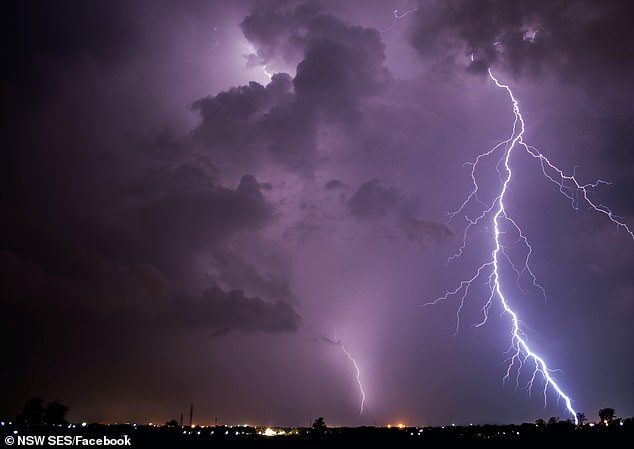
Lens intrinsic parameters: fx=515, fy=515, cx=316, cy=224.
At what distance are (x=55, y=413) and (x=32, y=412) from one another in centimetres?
184

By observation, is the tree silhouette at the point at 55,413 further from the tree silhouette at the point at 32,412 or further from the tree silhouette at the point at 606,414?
the tree silhouette at the point at 606,414

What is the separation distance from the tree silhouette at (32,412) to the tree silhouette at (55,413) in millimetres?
461

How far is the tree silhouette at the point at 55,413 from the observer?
142 ft

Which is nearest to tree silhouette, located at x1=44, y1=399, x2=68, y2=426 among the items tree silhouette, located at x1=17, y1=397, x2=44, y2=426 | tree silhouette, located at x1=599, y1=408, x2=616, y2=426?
tree silhouette, located at x1=17, y1=397, x2=44, y2=426

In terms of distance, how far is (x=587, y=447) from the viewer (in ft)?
73.6

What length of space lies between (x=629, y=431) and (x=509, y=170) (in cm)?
1447

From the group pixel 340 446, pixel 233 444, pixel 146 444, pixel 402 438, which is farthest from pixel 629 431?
pixel 146 444

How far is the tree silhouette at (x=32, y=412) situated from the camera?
140 ft

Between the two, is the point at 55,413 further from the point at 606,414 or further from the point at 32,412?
the point at 606,414

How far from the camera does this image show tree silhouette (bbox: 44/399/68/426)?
142 ft

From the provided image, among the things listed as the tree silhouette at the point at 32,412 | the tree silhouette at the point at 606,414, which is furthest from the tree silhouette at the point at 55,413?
the tree silhouette at the point at 606,414

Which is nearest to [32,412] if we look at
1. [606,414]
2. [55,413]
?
[55,413]

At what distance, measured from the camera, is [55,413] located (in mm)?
44031

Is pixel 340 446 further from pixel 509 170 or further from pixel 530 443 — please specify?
pixel 509 170
